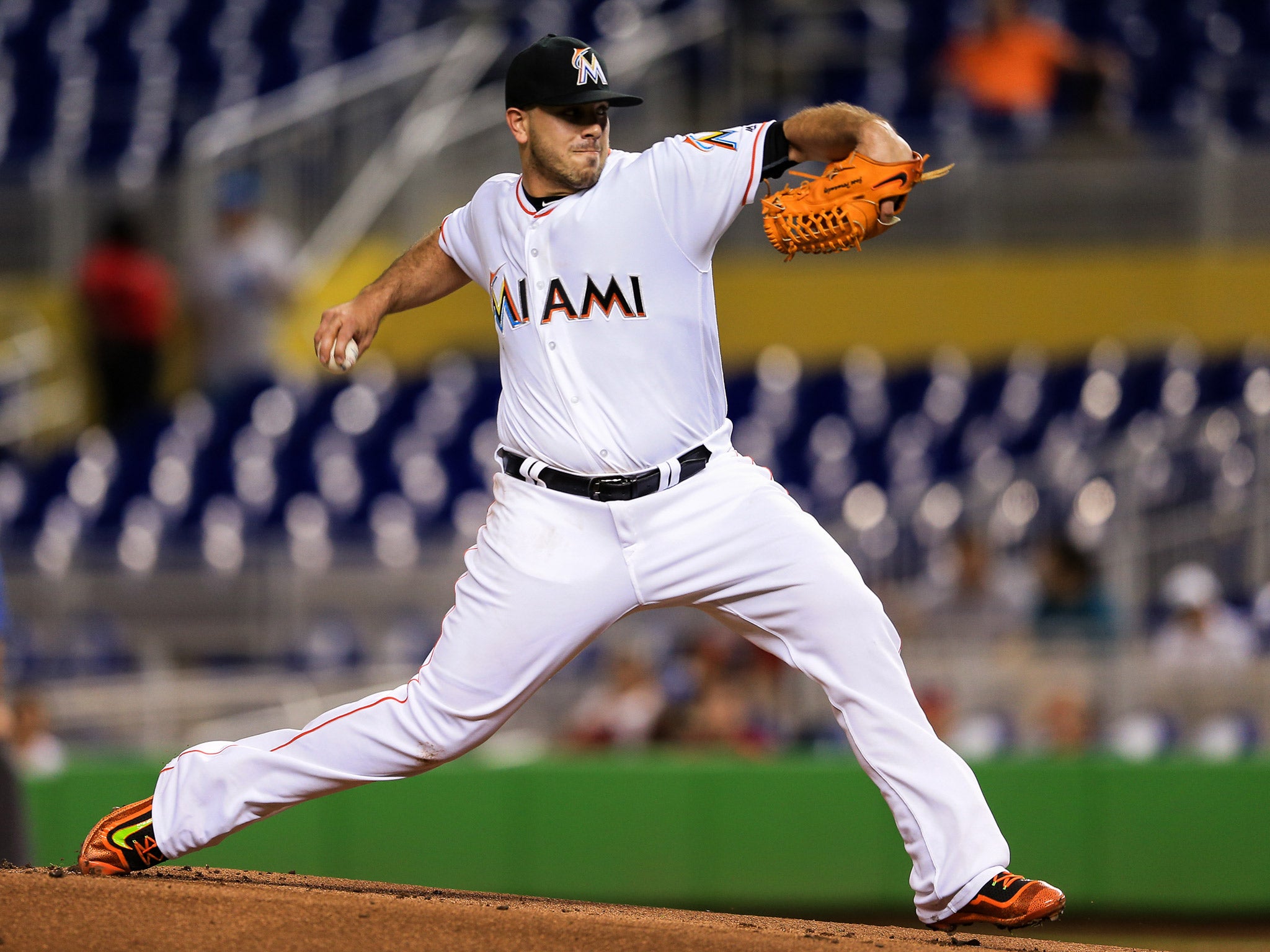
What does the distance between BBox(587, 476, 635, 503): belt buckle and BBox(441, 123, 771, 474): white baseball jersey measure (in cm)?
2

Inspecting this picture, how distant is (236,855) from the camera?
8.08 meters

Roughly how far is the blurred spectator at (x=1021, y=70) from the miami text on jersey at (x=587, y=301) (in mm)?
8631

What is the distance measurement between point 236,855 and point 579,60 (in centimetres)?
540

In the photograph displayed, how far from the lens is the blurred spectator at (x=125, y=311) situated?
34.4ft

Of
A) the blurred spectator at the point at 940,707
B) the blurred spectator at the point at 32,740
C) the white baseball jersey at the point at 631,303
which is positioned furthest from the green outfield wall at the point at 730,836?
the white baseball jersey at the point at 631,303

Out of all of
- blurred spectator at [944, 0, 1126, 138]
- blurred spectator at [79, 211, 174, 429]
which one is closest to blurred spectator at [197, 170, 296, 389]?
blurred spectator at [79, 211, 174, 429]

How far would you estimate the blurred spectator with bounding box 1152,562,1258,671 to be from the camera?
781 cm

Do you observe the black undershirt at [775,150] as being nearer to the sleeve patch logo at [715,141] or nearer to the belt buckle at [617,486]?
the sleeve patch logo at [715,141]

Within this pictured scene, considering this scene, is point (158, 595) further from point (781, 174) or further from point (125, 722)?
point (781, 174)

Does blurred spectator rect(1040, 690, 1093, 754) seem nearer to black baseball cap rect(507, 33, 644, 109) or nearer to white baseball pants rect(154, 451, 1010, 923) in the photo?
white baseball pants rect(154, 451, 1010, 923)

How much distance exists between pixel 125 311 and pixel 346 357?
7.25 meters

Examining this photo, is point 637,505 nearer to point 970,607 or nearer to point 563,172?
point 563,172

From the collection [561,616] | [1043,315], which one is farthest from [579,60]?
[1043,315]

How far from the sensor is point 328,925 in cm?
364
